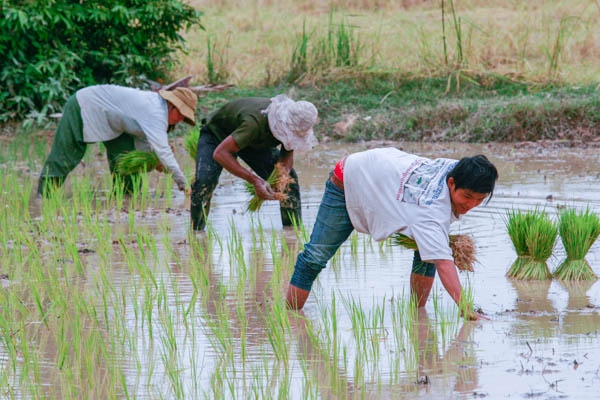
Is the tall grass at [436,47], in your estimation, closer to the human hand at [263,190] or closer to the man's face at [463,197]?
the human hand at [263,190]

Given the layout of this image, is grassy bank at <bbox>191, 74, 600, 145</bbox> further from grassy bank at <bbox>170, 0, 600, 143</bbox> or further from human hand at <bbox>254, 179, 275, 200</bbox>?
human hand at <bbox>254, 179, 275, 200</bbox>

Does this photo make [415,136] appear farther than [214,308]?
Yes

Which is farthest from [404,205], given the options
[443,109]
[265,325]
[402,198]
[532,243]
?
[443,109]

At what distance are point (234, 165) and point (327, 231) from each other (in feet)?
5.62

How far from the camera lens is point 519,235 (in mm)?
5094

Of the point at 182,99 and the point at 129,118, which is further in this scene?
the point at 129,118

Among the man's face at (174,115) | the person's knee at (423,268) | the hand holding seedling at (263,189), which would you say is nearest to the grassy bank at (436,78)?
the man's face at (174,115)

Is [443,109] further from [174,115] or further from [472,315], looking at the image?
[472,315]

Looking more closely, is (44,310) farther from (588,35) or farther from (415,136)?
(588,35)

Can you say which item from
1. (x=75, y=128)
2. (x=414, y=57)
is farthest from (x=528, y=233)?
(x=414, y=57)

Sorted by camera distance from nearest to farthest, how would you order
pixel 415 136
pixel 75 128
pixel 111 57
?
1. pixel 75 128
2. pixel 415 136
3. pixel 111 57

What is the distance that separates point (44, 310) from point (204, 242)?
5.93 feet

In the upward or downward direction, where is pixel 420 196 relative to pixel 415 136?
upward

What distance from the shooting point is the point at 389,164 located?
4129 mm
